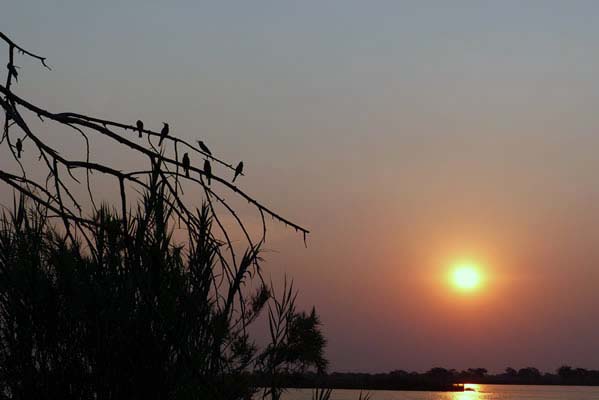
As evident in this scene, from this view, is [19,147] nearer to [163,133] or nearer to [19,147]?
[19,147]

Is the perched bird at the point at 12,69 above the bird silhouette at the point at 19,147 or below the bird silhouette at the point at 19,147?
above

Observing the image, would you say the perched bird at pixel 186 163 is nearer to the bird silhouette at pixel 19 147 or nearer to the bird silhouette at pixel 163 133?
the bird silhouette at pixel 163 133

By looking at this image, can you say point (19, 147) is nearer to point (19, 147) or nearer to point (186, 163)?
point (19, 147)

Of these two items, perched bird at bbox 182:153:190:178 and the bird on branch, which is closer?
perched bird at bbox 182:153:190:178

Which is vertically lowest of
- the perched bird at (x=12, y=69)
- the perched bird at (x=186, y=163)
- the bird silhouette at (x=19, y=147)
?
the perched bird at (x=186, y=163)

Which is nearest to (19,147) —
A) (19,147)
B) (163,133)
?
(19,147)

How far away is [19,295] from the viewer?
5137 mm

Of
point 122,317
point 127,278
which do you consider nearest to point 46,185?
point 127,278

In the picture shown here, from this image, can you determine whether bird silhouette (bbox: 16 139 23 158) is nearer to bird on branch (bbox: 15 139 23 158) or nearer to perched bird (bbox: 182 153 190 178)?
bird on branch (bbox: 15 139 23 158)

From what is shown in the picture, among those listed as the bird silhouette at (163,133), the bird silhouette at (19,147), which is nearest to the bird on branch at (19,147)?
the bird silhouette at (19,147)

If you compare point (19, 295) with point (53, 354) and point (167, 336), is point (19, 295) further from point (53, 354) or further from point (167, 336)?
point (167, 336)

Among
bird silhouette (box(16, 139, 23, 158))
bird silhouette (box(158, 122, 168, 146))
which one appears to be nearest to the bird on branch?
bird silhouette (box(16, 139, 23, 158))

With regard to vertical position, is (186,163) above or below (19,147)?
below

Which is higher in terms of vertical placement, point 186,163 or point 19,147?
point 19,147
